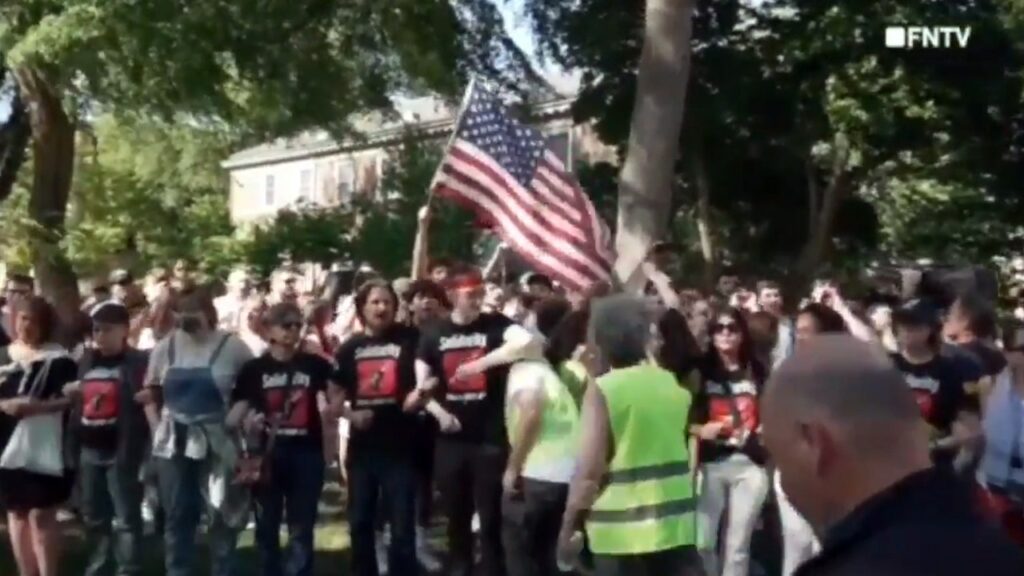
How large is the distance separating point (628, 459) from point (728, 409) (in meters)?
2.43

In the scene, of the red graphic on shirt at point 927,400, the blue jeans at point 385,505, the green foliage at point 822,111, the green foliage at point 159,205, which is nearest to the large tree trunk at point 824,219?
the green foliage at point 822,111

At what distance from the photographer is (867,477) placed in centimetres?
255

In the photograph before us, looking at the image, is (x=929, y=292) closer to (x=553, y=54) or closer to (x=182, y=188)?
(x=553, y=54)

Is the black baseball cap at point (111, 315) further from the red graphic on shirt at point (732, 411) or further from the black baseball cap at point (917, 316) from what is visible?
the black baseball cap at point (917, 316)

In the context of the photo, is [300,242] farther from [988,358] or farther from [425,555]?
[988,358]

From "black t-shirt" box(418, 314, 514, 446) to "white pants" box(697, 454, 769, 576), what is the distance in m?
1.26

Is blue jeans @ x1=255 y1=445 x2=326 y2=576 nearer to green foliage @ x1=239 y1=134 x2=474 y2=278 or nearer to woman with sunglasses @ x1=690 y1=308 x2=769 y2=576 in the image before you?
woman with sunglasses @ x1=690 y1=308 x2=769 y2=576

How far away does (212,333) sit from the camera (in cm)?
1030

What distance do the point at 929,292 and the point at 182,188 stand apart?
6897 cm

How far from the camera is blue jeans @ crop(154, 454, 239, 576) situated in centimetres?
1004

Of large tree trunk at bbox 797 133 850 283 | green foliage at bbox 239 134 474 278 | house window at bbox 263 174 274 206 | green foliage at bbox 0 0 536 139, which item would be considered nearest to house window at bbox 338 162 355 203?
house window at bbox 263 174 274 206

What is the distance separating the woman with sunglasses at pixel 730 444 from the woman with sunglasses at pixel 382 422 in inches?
65.3

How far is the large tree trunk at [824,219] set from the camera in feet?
116
